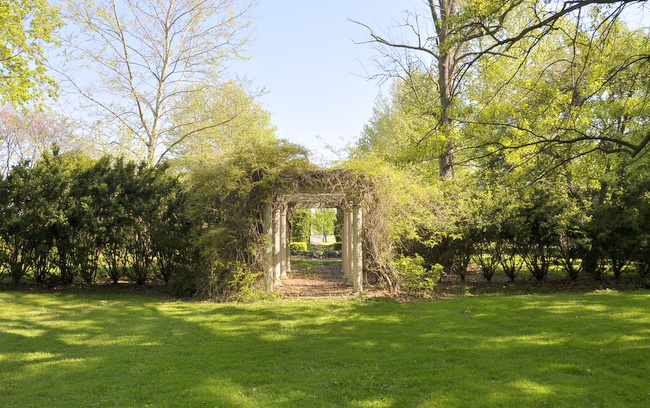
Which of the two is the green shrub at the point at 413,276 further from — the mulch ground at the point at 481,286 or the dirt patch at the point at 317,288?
the dirt patch at the point at 317,288

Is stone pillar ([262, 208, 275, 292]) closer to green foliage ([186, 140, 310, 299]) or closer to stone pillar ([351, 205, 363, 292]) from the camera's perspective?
green foliage ([186, 140, 310, 299])

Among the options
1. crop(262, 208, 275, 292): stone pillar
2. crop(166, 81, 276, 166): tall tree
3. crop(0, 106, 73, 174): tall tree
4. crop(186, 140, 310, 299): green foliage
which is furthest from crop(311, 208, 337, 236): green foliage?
crop(186, 140, 310, 299): green foliage

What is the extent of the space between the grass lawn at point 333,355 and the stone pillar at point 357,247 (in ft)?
5.28

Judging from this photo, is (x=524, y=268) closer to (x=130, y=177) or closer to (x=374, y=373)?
(x=374, y=373)

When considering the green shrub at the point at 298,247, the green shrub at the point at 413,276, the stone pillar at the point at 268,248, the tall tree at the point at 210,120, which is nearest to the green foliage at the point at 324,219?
the green shrub at the point at 298,247

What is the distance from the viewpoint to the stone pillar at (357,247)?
10.9 metres

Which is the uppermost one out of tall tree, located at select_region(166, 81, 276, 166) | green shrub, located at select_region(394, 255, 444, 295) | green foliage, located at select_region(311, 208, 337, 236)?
tall tree, located at select_region(166, 81, 276, 166)

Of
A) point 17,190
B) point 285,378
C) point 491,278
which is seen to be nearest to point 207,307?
point 285,378

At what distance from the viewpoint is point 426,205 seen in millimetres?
12352

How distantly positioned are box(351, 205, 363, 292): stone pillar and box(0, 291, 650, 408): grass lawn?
161 cm

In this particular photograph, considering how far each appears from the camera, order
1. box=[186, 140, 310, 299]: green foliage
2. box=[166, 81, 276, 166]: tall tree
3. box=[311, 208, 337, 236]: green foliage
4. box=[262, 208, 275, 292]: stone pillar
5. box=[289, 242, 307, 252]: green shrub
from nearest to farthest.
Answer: box=[186, 140, 310, 299]: green foliage → box=[262, 208, 275, 292]: stone pillar → box=[166, 81, 276, 166]: tall tree → box=[289, 242, 307, 252]: green shrub → box=[311, 208, 337, 236]: green foliage

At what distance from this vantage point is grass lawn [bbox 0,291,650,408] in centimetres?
439

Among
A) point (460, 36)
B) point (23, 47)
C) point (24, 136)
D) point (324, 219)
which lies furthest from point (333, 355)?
point (324, 219)

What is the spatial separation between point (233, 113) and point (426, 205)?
11988 mm
